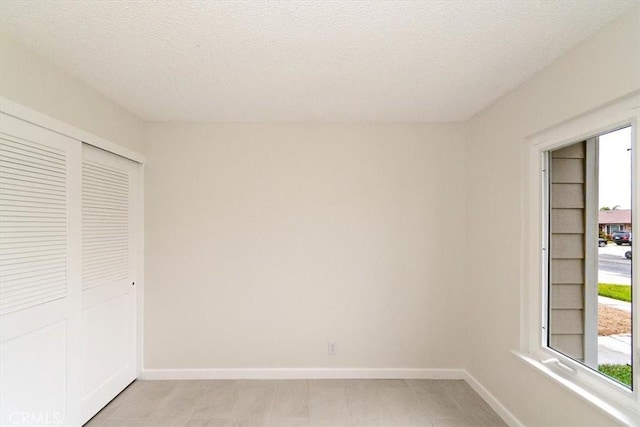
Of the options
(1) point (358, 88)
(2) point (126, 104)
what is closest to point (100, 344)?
(2) point (126, 104)

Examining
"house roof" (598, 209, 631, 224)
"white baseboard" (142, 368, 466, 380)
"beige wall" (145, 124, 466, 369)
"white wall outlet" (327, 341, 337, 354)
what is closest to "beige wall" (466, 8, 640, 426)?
"beige wall" (145, 124, 466, 369)

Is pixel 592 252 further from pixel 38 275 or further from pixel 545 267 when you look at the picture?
pixel 38 275

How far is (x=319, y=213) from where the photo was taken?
3213mm

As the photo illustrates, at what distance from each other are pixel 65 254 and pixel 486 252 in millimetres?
3255

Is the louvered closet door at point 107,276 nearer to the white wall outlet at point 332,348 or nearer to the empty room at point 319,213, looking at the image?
the empty room at point 319,213

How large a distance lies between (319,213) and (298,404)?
1.69 metres

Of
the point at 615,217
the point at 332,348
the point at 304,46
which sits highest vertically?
the point at 304,46

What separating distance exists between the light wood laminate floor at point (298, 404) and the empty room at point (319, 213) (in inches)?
1.0

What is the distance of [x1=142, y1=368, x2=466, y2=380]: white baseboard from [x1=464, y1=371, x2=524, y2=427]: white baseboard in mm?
132

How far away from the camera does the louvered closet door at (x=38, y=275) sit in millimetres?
1800

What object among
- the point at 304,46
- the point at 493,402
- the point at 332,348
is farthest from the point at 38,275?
the point at 493,402

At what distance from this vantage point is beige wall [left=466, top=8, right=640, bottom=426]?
1.64 meters

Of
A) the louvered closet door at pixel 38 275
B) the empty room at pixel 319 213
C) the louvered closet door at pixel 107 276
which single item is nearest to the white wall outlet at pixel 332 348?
the empty room at pixel 319 213

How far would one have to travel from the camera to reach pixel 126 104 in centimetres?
278
